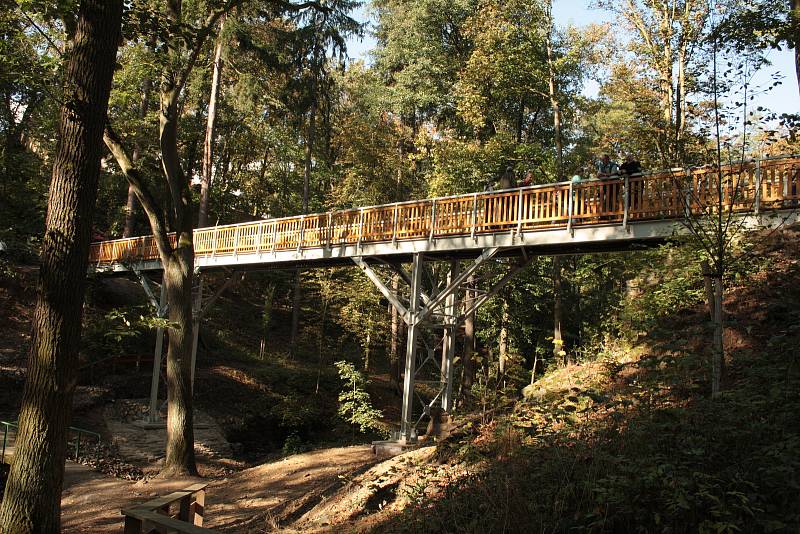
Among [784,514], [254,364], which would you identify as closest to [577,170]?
[254,364]

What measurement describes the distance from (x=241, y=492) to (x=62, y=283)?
21.2 feet

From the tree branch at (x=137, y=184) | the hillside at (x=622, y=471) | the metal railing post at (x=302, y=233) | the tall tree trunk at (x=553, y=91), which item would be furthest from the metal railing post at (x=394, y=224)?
the tall tree trunk at (x=553, y=91)

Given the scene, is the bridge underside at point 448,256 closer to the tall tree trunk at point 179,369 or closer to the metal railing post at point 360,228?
the metal railing post at point 360,228

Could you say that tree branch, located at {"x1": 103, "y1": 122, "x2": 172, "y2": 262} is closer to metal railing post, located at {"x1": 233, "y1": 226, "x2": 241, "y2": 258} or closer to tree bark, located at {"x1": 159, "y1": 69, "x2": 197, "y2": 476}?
tree bark, located at {"x1": 159, "y1": 69, "x2": 197, "y2": 476}

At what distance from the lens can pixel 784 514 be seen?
12.8 ft

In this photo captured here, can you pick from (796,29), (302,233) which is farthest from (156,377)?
(796,29)

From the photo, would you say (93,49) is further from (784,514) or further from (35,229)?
(35,229)

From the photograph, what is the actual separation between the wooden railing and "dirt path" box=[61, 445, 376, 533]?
4.80 meters

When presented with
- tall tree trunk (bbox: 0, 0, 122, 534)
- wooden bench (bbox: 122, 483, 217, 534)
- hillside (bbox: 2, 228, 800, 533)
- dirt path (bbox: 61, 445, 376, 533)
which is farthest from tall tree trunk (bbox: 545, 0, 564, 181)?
tall tree trunk (bbox: 0, 0, 122, 534)

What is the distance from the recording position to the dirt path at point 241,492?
28.4 ft

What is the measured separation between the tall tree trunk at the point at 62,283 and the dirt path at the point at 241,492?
293 centimetres

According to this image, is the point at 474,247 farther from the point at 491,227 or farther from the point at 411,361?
the point at 411,361

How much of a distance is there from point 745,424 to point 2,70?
8.40 m

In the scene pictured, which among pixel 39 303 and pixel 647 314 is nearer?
pixel 39 303
